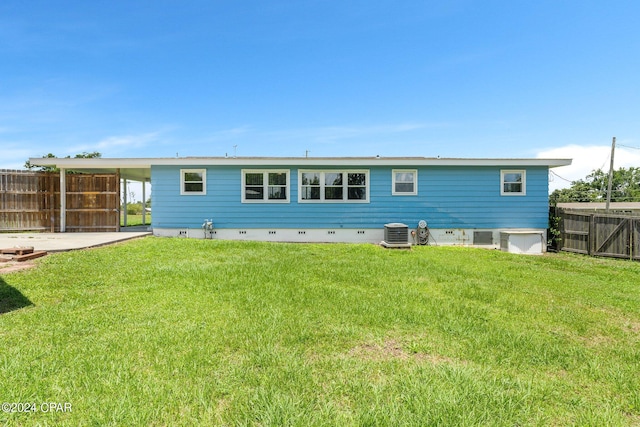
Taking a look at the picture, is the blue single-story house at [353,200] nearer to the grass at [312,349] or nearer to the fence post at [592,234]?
the fence post at [592,234]

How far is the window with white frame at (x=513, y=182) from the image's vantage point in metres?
11.7

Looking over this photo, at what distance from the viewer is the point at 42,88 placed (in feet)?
41.1

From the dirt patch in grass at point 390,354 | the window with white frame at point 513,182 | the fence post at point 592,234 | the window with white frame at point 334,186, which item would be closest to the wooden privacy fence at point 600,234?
the fence post at point 592,234

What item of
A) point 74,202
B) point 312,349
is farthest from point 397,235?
point 74,202

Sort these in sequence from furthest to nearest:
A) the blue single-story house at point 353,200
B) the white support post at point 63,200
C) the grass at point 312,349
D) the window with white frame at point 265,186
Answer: the white support post at point 63,200 → the window with white frame at point 265,186 → the blue single-story house at point 353,200 → the grass at point 312,349

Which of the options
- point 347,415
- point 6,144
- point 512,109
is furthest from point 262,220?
point 6,144

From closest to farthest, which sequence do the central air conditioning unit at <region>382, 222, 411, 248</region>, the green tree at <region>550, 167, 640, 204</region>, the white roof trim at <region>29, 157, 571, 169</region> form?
the central air conditioning unit at <region>382, 222, 411, 248</region>
the white roof trim at <region>29, 157, 571, 169</region>
the green tree at <region>550, 167, 640, 204</region>

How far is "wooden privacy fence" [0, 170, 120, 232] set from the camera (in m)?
12.0

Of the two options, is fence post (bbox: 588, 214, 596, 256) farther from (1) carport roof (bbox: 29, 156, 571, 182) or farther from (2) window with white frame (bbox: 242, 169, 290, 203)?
(2) window with white frame (bbox: 242, 169, 290, 203)

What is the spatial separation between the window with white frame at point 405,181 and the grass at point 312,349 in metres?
6.20

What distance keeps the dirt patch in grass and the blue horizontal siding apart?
883 cm

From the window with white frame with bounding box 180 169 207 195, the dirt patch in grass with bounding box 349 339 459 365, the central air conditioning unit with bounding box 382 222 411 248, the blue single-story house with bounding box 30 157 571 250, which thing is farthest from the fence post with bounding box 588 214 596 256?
the window with white frame with bounding box 180 169 207 195

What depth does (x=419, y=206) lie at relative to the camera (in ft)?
38.6

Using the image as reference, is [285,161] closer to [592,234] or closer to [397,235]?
[397,235]
